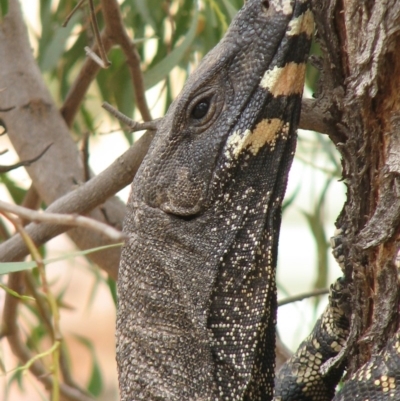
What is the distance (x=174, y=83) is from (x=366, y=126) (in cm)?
186

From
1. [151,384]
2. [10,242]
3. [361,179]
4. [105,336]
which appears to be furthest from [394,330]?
[105,336]

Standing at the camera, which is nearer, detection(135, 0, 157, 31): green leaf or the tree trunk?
the tree trunk

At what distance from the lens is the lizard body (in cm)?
197

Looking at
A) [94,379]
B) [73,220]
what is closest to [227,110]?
[73,220]

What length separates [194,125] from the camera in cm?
207

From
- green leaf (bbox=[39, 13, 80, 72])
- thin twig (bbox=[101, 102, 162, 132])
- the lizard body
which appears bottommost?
the lizard body

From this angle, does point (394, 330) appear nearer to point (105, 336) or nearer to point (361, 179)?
point (361, 179)

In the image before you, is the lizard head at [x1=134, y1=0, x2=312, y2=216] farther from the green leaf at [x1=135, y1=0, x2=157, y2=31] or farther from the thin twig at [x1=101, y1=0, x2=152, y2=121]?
the green leaf at [x1=135, y1=0, x2=157, y2=31]

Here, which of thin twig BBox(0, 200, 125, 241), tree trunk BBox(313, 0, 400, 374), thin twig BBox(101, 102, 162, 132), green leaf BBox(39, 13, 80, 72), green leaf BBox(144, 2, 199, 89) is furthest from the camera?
green leaf BBox(39, 13, 80, 72)

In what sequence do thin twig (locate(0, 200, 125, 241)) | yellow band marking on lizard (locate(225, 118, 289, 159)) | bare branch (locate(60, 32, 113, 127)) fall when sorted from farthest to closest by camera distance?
bare branch (locate(60, 32, 113, 127)) < yellow band marking on lizard (locate(225, 118, 289, 159)) < thin twig (locate(0, 200, 125, 241))

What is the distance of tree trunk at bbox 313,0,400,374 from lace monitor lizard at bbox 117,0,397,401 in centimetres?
16

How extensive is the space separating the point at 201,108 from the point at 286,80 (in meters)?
0.27

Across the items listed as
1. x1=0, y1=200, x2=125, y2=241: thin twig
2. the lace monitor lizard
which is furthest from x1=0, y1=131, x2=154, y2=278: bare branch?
x1=0, y1=200, x2=125, y2=241: thin twig

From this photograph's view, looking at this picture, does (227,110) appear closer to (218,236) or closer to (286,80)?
(286,80)
